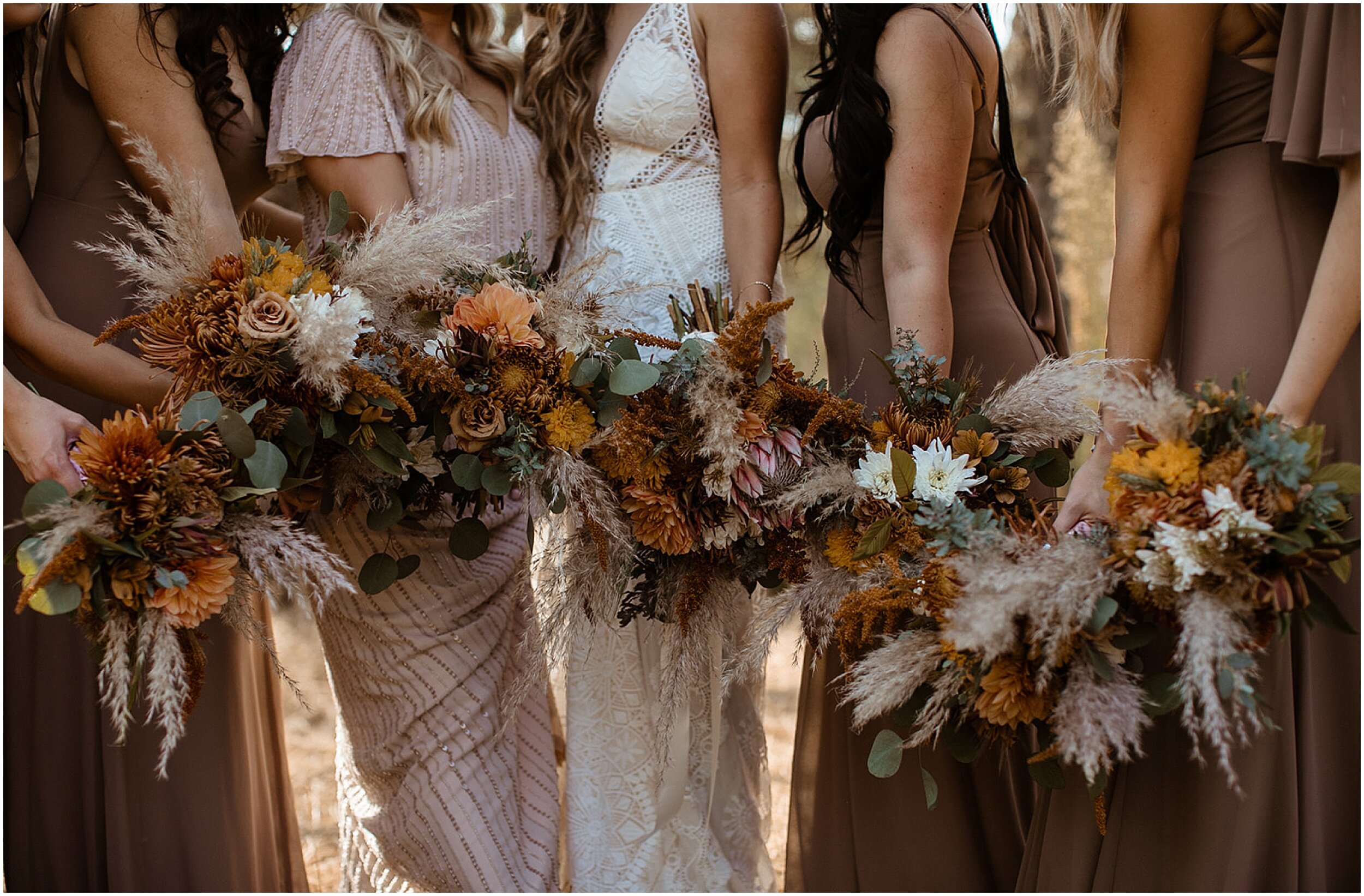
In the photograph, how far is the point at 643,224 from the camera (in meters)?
2.57

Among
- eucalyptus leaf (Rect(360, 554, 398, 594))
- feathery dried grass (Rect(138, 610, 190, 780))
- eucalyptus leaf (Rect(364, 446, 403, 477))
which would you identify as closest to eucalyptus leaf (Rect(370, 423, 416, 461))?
eucalyptus leaf (Rect(364, 446, 403, 477))

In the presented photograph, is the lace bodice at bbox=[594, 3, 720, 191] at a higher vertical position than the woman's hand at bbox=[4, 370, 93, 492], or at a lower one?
higher

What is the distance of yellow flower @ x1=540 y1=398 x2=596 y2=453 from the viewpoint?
1.80 metres

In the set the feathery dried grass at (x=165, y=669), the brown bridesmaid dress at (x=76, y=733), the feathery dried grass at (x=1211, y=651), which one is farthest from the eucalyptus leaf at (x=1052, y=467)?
the brown bridesmaid dress at (x=76, y=733)

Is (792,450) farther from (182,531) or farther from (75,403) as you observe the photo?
(75,403)

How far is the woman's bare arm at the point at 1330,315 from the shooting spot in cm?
155

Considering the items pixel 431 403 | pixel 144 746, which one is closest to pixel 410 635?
pixel 144 746

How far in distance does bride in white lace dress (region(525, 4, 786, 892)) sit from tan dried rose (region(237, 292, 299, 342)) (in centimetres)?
93

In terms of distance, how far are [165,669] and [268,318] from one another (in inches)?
21.8

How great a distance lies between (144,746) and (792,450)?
160 centimetres

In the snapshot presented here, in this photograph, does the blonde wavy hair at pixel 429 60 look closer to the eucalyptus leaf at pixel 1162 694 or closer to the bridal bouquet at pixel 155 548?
the bridal bouquet at pixel 155 548

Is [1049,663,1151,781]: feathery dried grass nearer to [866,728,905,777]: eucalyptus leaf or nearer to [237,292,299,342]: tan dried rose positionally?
[866,728,905,777]: eucalyptus leaf

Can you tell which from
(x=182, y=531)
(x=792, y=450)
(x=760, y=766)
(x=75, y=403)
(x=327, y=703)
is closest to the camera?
(x=182, y=531)

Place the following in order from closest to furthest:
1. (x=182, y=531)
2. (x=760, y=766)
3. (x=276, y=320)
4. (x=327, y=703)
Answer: (x=182, y=531)
(x=276, y=320)
(x=760, y=766)
(x=327, y=703)
